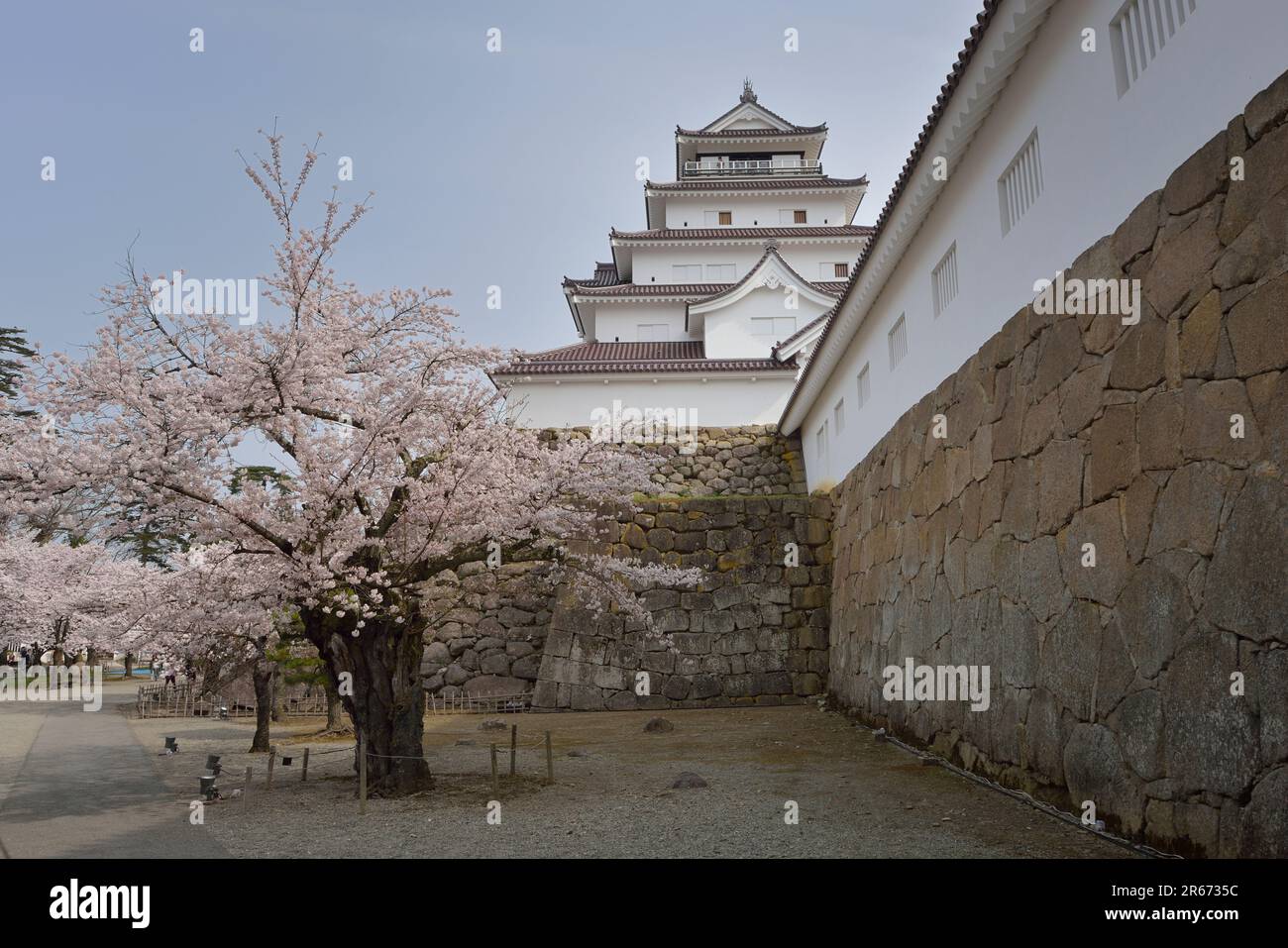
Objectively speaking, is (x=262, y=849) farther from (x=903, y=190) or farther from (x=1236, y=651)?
(x=903, y=190)

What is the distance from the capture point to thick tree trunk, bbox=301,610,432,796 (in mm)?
7289

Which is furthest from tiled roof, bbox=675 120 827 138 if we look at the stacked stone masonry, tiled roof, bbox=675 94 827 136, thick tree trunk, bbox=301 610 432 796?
thick tree trunk, bbox=301 610 432 796

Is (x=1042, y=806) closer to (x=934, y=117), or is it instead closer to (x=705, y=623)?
(x=934, y=117)

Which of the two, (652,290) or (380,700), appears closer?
(380,700)

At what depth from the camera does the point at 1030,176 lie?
6387mm

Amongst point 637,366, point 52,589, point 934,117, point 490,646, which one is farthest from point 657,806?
point 52,589

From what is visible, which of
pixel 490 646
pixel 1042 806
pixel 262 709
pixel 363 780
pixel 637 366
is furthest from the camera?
pixel 637 366

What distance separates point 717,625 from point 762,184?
1790 centimetres

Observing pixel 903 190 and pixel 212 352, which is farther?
pixel 903 190

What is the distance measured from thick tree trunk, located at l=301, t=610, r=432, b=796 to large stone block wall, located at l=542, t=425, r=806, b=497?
36.4ft

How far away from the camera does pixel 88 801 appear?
24.4ft

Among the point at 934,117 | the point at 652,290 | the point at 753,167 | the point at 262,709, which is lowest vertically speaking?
the point at 262,709
